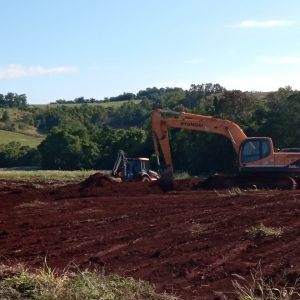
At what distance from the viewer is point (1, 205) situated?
2733 cm

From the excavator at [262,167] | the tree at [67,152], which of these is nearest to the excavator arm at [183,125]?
the excavator at [262,167]

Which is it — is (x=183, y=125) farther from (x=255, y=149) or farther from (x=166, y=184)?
(x=255, y=149)

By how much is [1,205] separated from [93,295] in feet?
65.4

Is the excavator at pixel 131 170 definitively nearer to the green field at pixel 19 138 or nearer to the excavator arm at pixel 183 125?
the excavator arm at pixel 183 125

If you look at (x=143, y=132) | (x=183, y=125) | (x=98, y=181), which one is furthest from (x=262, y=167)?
(x=143, y=132)

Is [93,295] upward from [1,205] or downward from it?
upward

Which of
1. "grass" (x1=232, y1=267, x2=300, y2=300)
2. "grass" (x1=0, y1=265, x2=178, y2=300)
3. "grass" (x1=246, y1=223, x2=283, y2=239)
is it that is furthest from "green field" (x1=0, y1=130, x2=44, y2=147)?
"grass" (x1=0, y1=265, x2=178, y2=300)

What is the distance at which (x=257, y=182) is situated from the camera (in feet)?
105

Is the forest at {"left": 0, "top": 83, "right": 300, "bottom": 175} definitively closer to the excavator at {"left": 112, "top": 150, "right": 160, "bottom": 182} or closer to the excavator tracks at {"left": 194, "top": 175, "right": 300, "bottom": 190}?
the excavator at {"left": 112, "top": 150, "right": 160, "bottom": 182}

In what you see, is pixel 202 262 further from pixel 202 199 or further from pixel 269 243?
pixel 202 199

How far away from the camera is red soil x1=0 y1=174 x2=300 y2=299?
456 inches

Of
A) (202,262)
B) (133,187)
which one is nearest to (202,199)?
(133,187)

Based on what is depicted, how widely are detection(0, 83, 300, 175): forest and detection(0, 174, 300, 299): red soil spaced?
776 inches

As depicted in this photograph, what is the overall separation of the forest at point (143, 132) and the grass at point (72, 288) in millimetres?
33380
